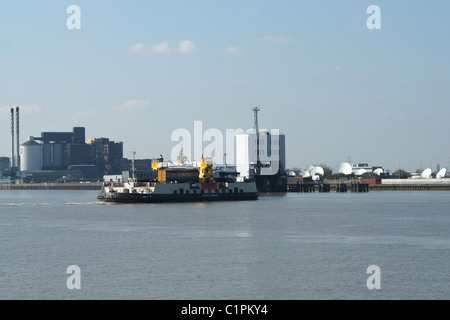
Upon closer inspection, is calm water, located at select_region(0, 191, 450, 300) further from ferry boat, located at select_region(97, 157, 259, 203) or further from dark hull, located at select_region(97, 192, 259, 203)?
ferry boat, located at select_region(97, 157, 259, 203)

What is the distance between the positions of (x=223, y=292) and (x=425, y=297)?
9.18 metres

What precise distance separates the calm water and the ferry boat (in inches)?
1396

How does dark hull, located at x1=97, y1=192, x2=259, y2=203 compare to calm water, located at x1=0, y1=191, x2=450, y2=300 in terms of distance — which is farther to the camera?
dark hull, located at x1=97, y1=192, x2=259, y2=203

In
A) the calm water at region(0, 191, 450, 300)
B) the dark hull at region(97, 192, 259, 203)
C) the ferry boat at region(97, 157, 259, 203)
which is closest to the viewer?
the calm water at region(0, 191, 450, 300)

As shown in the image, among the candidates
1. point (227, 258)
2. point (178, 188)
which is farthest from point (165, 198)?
point (227, 258)

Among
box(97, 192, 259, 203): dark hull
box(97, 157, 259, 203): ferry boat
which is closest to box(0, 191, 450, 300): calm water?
box(97, 192, 259, 203): dark hull

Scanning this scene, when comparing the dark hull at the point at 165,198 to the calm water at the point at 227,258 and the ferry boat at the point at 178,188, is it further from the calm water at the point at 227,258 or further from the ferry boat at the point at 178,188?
the calm water at the point at 227,258

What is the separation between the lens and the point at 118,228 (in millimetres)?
63062

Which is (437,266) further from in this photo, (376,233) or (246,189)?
(246,189)

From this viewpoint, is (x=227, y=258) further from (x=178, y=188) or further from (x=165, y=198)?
(x=178, y=188)

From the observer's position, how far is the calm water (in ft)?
105

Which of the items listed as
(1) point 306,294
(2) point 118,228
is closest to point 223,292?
(1) point 306,294

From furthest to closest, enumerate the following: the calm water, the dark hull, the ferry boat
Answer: the ferry boat, the dark hull, the calm water

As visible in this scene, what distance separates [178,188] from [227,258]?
6783 cm
